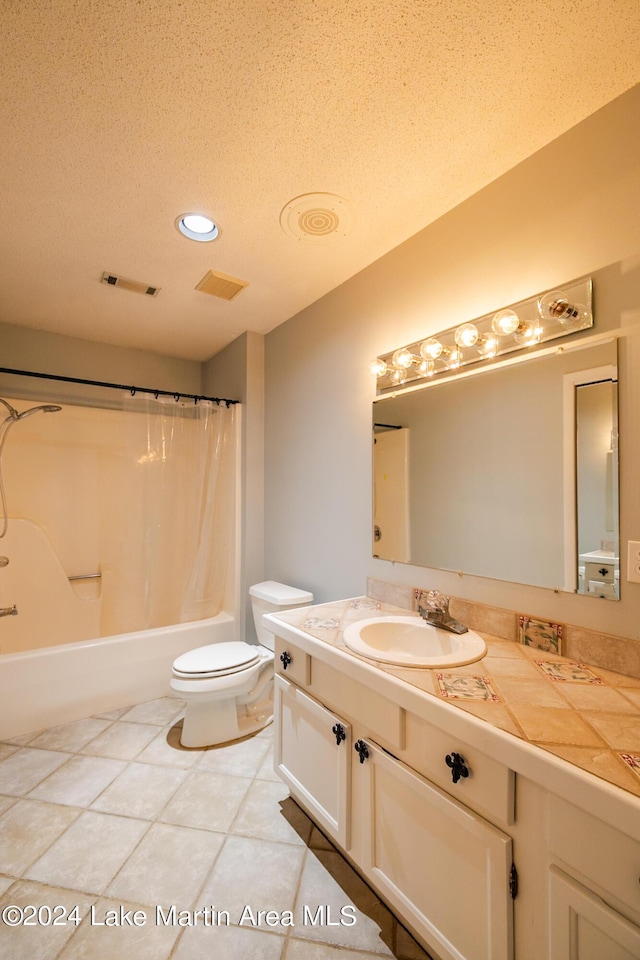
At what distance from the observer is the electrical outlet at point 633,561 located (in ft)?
3.58

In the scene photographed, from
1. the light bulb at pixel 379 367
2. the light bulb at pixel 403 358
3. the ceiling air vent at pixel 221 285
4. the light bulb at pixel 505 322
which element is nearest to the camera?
the light bulb at pixel 505 322

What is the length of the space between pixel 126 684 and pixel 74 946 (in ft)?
4.46

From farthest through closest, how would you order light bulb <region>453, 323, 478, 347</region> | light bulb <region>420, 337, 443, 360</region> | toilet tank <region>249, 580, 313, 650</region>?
toilet tank <region>249, 580, 313, 650</region>
light bulb <region>420, 337, 443, 360</region>
light bulb <region>453, 323, 478, 347</region>

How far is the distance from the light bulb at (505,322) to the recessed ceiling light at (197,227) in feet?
3.97

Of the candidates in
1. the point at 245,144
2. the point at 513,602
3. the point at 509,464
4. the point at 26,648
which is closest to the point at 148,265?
the point at 245,144

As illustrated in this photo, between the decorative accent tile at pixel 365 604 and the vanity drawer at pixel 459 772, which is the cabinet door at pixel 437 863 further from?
the decorative accent tile at pixel 365 604

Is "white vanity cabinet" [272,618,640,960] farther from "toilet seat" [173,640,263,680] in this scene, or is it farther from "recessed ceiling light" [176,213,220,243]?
"recessed ceiling light" [176,213,220,243]

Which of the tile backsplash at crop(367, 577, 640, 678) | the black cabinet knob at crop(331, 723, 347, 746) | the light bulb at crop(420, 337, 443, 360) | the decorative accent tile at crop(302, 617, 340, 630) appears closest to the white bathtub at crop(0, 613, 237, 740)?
the decorative accent tile at crop(302, 617, 340, 630)

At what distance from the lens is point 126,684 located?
2.39 m

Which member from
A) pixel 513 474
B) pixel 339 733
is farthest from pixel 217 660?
pixel 513 474

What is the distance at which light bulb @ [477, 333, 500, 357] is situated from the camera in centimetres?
145

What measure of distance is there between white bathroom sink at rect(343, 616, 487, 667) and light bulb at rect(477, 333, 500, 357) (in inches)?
39.5

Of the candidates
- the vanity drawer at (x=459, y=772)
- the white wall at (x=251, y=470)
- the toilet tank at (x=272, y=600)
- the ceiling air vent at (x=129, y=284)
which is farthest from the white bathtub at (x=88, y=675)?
the ceiling air vent at (x=129, y=284)

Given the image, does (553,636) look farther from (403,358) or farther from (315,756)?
(403,358)
